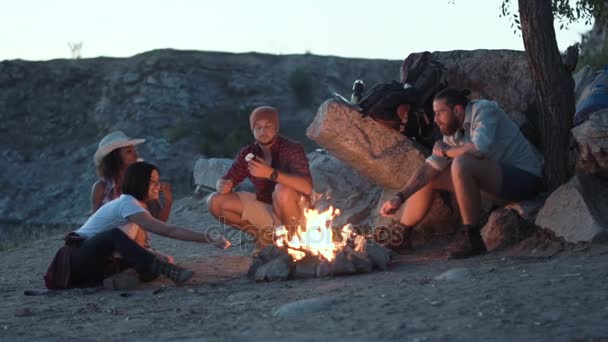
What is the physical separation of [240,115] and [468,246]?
66.4 ft

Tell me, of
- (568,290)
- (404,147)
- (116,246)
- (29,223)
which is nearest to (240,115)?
(29,223)

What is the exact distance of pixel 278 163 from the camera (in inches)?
294

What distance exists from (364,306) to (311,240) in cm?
187

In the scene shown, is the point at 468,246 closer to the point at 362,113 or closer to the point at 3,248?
the point at 362,113

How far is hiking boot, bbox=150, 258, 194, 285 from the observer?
6.41 metres

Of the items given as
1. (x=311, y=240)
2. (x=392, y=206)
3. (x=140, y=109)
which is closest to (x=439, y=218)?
(x=392, y=206)

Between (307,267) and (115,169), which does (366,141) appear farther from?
(115,169)

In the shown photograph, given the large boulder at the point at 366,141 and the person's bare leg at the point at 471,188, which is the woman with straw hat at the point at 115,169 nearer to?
the large boulder at the point at 366,141

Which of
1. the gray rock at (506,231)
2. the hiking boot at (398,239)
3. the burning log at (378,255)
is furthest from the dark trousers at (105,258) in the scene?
the gray rock at (506,231)

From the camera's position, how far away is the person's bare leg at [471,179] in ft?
22.2

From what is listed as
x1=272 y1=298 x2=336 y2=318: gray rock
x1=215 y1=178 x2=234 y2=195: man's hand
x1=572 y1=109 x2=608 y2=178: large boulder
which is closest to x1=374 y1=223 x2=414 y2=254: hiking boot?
x1=215 y1=178 x2=234 y2=195: man's hand

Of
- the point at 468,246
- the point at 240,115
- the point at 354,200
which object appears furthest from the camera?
the point at 240,115

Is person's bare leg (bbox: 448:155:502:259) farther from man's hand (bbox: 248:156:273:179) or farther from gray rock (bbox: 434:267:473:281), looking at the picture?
man's hand (bbox: 248:156:273:179)

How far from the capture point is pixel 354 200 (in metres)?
9.35
